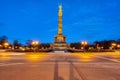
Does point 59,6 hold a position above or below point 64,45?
above

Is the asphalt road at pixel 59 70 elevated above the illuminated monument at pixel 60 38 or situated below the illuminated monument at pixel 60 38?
below

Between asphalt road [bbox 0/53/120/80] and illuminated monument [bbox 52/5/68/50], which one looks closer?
asphalt road [bbox 0/53/120/80]

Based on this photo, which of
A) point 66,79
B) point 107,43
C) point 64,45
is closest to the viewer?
point 66,79

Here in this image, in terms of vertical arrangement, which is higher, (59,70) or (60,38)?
(60,38)

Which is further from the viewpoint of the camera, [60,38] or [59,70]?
[60,38]

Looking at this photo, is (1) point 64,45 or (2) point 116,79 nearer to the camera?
(2) point 116,79

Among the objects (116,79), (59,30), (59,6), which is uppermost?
(59,6)

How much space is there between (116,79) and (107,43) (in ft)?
465

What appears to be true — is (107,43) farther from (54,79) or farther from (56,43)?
(54,79)

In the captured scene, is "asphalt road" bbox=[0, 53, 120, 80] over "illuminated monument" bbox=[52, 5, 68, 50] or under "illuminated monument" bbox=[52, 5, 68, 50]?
under

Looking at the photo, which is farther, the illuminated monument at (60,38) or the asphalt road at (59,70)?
the illuminated monument at (60,38)

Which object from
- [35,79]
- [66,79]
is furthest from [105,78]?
[35,79]

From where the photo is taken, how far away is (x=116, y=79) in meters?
14.1

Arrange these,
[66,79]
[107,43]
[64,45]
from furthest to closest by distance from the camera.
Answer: [107,43] → [64,45] → [66,79]
